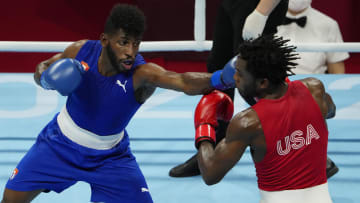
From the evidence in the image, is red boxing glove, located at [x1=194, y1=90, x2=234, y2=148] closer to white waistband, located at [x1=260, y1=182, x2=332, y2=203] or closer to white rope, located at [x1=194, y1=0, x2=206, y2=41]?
white waistband, located at [x1=260, y1=182, x2=332, y2=203]

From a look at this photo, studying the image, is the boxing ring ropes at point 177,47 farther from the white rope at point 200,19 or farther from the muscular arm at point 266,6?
the muscular arm at point 266,6

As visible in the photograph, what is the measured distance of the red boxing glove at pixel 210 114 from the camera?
5.77 ft

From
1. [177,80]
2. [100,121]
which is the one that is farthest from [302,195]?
[100,121]

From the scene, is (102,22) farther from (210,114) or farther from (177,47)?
(210,114)

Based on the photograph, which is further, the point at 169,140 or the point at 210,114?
the point at 169,140

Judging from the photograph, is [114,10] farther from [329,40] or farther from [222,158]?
[329,40]

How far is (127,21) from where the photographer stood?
5.87ft

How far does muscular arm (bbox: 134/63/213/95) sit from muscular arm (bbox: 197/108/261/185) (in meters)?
0.27

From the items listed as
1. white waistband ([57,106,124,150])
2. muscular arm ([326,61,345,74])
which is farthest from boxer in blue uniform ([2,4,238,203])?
muscular arm ([326,61,345,74])

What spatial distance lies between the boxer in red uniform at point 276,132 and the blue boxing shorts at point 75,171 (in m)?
0.41

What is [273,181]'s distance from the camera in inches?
64.2

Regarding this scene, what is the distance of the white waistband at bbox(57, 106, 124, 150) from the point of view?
1.92m

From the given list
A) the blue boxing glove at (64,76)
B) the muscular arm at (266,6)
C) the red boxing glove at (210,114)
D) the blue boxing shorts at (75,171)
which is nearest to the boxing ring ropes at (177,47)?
the muscular arm at (266,6)

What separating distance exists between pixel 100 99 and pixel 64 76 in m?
0.22
